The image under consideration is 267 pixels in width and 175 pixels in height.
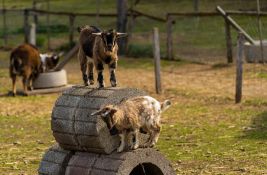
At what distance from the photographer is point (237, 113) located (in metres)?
14.9

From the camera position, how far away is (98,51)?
27.2 ft

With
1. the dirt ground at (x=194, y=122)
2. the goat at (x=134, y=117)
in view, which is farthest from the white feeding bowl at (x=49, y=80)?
the goat at (x=134, y=117)

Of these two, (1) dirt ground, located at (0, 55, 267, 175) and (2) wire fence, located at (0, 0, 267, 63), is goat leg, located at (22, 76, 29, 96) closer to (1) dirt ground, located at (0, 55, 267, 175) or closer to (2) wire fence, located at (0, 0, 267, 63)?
(1) dirt ground, located at (0, 55, 267, 175)

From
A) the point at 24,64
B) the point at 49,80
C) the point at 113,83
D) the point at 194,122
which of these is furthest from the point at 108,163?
the point at 49,80

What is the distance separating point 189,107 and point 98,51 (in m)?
7.94

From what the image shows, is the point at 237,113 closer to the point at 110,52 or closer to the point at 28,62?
the point at 28,62

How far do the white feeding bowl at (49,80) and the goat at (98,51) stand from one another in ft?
33.4

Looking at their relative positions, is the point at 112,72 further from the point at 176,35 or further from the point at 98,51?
the point at 176,35

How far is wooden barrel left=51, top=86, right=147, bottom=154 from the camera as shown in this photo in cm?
812

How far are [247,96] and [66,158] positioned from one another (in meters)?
8.75

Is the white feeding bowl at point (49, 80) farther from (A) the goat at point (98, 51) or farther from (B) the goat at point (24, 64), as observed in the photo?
(A) the goat at point (98, 51)

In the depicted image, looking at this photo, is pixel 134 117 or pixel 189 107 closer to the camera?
pixel 134 117

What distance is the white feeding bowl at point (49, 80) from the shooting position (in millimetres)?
19156

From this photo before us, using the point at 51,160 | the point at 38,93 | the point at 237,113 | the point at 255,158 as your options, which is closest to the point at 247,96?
the point at 237,113
